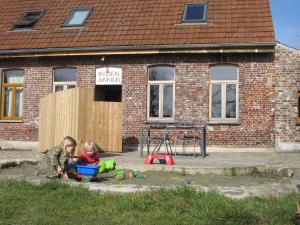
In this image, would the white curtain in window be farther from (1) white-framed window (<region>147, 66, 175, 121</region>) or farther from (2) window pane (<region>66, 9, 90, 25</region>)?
(1) white-framed window (<region>147, 66, 175, 121</region>)

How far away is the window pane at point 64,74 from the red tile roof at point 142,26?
1.05 m

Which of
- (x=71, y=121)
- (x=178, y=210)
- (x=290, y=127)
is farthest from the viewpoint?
(x=290, y=127)

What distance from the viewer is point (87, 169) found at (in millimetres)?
8125

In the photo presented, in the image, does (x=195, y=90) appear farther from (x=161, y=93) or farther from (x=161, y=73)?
→ (x=161, y=73)

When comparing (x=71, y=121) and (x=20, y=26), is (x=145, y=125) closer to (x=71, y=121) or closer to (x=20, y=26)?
(x=71, y=121)

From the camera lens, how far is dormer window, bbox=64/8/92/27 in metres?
17.5

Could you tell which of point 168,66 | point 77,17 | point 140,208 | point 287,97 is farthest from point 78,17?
point 140,208

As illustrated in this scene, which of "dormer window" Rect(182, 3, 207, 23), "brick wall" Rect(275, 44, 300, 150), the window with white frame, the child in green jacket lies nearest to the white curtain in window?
the window with white frame

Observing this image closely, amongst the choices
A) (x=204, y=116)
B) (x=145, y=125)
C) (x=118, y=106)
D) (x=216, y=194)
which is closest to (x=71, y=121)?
(x=118, y=106)

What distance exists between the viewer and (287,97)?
1478 centimetres

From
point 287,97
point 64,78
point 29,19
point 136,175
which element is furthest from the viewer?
point 29,19

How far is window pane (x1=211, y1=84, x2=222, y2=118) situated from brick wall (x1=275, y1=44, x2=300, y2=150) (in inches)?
79.3

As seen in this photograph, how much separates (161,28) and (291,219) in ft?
39.4

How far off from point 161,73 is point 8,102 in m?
6.78
